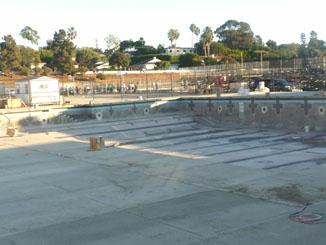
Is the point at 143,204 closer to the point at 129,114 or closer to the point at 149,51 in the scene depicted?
the point at 129,114

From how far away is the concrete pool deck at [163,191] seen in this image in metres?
9.08

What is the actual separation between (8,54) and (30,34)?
4935 centimetres

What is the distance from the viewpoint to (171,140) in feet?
80.4

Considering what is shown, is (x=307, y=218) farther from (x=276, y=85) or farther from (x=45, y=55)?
(x=45, y=55)

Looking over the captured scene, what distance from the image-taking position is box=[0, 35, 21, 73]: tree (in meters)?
85.8

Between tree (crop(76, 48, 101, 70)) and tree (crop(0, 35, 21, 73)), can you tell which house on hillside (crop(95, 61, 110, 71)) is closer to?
tree (crop(76, 48, 101, 70))

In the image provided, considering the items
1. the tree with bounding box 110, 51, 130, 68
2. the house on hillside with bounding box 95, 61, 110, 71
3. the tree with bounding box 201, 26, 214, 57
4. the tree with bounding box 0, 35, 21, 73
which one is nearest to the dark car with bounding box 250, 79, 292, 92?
the tree with bounding box 0, 35, 21, 73

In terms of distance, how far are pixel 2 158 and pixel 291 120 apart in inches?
585

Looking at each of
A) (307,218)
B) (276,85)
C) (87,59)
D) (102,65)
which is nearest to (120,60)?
(102,65)

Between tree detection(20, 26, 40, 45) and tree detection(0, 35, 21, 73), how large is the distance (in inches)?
1855

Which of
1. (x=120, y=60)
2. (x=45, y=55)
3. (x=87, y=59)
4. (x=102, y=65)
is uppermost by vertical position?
(x=45, y=55)

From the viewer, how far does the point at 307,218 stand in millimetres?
9625

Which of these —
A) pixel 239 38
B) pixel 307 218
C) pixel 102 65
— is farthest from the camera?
pixel 239 38

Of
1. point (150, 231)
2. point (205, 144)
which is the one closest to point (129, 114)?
point (205, 144)
